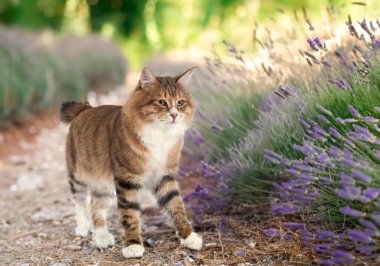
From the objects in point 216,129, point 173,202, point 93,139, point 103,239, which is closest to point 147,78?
point 93,139

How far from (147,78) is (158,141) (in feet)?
1.34

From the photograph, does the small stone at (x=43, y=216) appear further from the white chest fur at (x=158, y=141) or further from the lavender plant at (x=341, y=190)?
the lavender plant at (x=341, y=190)

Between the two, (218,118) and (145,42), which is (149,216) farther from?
(145,42)

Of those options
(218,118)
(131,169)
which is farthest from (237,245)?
(218,118)

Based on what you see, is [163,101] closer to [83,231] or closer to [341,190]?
[83,231]

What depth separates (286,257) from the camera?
3281mm

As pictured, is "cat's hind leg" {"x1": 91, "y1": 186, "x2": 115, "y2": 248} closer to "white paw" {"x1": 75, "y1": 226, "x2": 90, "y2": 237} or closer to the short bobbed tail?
"white paw" {"x1": 75, "y1": 226, "x2": 90, "y2": 237}

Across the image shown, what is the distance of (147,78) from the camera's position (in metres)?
3.69

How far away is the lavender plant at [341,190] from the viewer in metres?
2.53

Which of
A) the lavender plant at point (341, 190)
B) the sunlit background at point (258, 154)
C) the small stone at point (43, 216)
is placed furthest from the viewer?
the small stone at point (43, 216)

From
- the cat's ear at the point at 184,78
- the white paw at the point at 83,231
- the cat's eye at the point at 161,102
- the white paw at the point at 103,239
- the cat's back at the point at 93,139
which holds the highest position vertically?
the cat's ear at the point at 184,78

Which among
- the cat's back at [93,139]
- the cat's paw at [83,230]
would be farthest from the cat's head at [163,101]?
the cat's paw at [83,230]

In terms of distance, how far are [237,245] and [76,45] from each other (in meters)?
10.3

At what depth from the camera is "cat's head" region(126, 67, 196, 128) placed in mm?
3564
